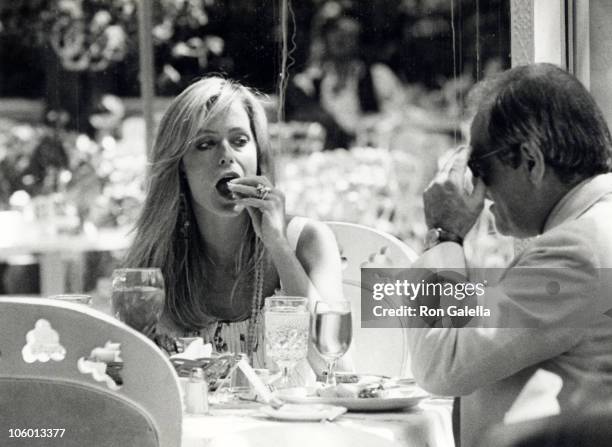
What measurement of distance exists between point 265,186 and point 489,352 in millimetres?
826

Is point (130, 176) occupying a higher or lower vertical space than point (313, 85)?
lower

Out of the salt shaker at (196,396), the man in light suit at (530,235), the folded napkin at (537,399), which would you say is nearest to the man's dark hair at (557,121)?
the man in light suit at (530,235)

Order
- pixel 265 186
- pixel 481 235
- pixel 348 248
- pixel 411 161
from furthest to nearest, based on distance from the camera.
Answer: pixel 411 161
pixel 481 235
pixel 348 248
pixel 265 186

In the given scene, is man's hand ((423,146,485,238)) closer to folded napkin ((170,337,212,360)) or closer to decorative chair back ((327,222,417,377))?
folded napkin ((170,337,212,360))

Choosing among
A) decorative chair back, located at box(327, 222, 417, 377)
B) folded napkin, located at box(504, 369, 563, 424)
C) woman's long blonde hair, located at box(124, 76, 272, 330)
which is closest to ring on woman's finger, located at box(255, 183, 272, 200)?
woman's long blonde hair, located at box(124, 76, 272, 330)

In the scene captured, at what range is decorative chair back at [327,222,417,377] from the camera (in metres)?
2.41

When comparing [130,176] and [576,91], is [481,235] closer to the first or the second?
[576,91]

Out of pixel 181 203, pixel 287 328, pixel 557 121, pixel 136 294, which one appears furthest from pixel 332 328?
pixel 181 203

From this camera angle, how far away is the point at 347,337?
1.84 meters

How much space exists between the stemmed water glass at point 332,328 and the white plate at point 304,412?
15cm

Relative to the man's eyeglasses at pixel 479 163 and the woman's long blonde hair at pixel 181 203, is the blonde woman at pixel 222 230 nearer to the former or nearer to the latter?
the woman's long blonde hair at pixel 181 203

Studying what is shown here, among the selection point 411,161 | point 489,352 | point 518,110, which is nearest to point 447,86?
point 411,161

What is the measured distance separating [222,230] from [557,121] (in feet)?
3.21

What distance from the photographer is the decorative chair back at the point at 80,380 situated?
1.27 meters
